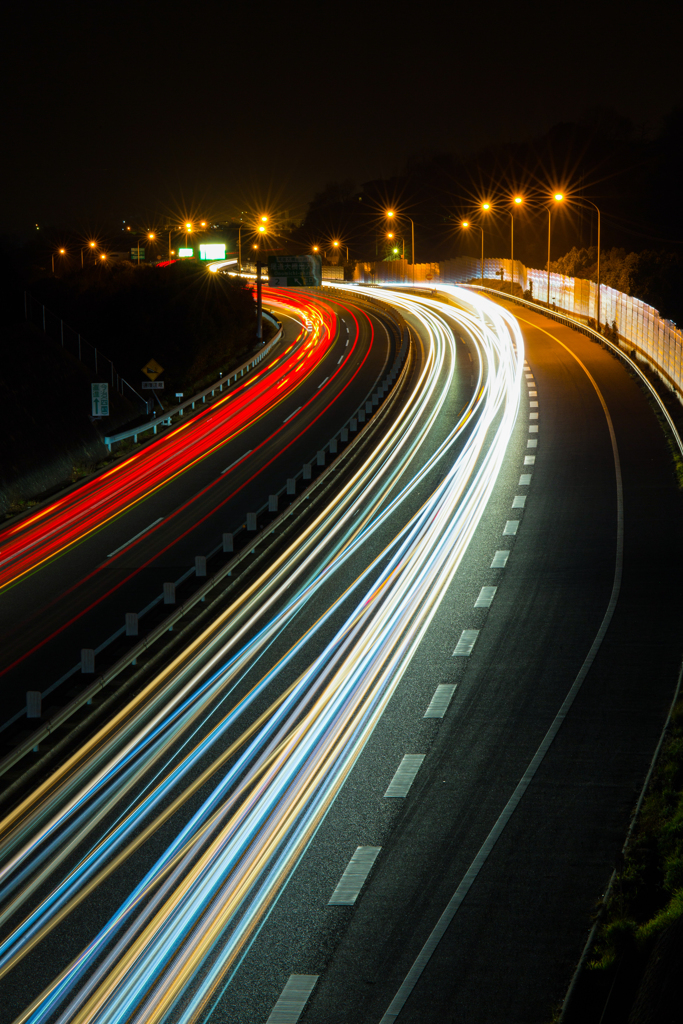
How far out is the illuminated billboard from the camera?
124 metres

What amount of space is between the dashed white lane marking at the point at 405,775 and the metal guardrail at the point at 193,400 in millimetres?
28015

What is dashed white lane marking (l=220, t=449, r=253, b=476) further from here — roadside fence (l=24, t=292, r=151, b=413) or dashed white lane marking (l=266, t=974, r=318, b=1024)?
dashed white lane marking (l=266, t=974, r=318, b=1024)

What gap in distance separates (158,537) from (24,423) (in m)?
12.2

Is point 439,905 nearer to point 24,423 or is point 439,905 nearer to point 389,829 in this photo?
point 389,829

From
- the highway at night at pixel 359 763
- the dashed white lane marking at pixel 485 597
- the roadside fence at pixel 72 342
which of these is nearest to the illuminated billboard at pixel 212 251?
the roadside fence at pixel 72 342

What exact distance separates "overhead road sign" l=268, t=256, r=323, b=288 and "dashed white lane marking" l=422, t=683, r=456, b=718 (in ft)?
207

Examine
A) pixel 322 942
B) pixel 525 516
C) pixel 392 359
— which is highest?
pixel 392 359

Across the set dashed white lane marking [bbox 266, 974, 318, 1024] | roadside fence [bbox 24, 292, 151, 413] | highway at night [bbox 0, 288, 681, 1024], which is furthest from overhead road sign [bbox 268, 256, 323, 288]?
dashed white lane marking [bbox 266, 974, 318, 1024]

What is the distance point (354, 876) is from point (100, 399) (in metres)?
32.4

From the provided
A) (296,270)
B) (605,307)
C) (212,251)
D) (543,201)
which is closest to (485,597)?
(605,307)

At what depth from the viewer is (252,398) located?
1852 inches

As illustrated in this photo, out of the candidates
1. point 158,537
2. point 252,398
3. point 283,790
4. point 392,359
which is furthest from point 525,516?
point 392,359

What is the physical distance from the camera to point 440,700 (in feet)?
46.8

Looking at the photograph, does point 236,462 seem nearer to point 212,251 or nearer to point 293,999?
point 293,999
